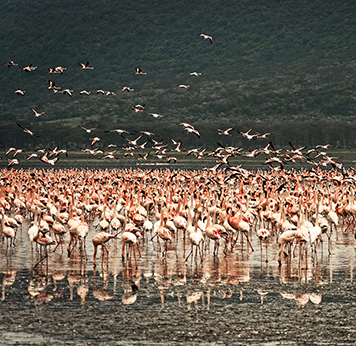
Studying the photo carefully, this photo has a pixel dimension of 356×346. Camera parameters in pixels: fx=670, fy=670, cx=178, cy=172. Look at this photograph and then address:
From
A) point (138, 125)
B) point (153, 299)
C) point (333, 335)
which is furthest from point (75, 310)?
point (138, 125)

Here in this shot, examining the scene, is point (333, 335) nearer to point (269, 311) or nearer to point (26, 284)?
point (269, 311)

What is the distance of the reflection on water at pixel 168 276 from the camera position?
534 inches

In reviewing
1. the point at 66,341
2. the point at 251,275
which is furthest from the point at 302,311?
the point at 66,341

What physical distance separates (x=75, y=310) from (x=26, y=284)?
2.62 meters

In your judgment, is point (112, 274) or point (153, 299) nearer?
point (153, 299)

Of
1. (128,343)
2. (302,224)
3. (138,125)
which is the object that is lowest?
(128,343)

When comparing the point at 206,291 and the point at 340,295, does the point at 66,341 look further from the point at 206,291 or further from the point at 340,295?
the point at 340,295

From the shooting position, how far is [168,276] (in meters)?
15.9

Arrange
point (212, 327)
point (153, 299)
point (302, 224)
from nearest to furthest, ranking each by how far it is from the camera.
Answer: point (212, 327) < point (153, 299) < point (302, 224)

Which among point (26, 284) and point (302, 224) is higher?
point (302, 224)

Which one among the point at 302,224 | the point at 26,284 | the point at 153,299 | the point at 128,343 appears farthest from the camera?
the point at 302,224

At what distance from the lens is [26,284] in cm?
1477

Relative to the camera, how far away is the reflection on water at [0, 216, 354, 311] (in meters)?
13.6

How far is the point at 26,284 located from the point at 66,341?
4.35 m
